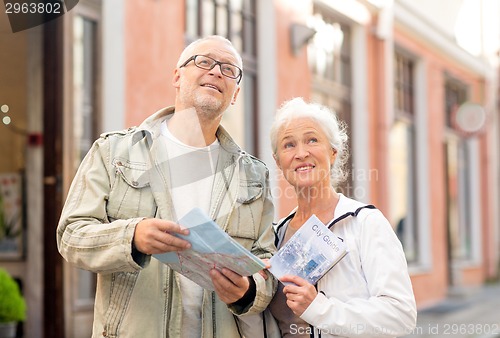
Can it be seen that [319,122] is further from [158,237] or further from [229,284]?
[158,237]

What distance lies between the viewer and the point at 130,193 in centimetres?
231

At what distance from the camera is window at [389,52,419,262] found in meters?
10.4

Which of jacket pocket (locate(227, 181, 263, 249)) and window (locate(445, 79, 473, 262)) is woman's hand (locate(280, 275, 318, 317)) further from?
window (locate(445, 79, 473, 262))

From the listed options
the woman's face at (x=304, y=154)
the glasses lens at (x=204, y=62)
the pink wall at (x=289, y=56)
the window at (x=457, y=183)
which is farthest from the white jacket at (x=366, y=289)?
the window at (x=457, y=183)

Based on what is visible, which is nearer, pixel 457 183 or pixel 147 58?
pixel 147 58

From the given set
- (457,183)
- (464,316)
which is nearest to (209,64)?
(464,316)

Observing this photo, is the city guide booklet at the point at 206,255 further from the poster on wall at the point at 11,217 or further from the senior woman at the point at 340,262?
the poster on wall at the point at 11,217

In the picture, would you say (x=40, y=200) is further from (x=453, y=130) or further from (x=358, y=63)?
(x=453, y=130)

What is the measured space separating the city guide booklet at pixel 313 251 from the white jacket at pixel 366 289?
71mm

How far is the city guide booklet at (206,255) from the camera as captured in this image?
1.96 m

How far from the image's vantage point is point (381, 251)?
8.00ft

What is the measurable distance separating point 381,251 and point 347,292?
0.18m

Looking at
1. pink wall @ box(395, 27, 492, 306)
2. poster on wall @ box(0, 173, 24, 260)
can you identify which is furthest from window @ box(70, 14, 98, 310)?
pink wall @ box(395, 27, 492, 306)

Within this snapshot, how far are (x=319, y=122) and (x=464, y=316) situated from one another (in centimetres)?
786
